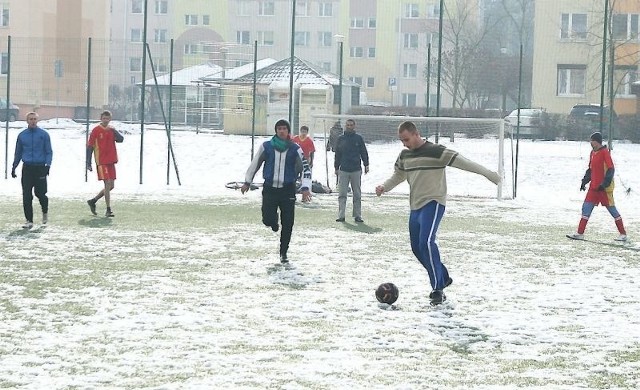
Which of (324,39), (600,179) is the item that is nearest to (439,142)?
(600,179)

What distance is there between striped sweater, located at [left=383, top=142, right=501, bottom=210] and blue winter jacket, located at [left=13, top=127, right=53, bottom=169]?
25.9 ft

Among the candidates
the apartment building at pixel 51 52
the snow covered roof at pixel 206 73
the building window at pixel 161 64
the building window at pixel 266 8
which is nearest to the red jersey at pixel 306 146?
the apartment building at pixel 51 52

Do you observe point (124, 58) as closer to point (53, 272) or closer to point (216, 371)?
point (53, 272)

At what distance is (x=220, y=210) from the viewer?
72.4 feet

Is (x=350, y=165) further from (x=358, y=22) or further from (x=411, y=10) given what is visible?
(x=358, y=22)

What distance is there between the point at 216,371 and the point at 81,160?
94.4ft

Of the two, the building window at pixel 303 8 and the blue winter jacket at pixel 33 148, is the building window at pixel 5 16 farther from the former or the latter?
the blue winter jacket at pixel 33 148

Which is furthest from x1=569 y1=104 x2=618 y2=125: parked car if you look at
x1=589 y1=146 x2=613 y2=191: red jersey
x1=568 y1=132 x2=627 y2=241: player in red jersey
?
x1=589 y1=146 x2=613 y2=191: red jersey

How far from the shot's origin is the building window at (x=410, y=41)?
9116 cm

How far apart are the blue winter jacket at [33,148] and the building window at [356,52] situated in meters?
77.2

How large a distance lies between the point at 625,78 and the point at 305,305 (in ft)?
135

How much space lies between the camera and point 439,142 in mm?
32531

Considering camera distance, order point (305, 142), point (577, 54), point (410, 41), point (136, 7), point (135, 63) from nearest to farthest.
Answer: point (305, 142) → point (135, 63) → point (577, 54) → point (410, 41) → point (136, 7)

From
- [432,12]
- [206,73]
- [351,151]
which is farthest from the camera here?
[432,12]
